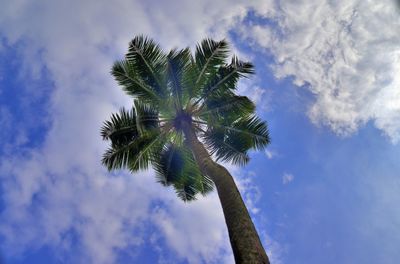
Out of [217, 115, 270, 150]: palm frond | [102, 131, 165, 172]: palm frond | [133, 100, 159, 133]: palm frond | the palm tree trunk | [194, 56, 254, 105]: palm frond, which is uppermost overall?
[194, 56, 254, 105]: palm frond

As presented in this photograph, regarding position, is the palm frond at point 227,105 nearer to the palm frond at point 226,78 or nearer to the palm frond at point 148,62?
the palm frond at point 226,78

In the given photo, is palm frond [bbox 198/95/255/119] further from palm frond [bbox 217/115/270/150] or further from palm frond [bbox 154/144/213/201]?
palm frond [bbox 154/144/213/201]

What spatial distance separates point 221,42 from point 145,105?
4.10 m

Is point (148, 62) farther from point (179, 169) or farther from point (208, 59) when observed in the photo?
point (179, 169)

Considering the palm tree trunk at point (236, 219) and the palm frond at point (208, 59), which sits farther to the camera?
the palm frond at point (208, 59)

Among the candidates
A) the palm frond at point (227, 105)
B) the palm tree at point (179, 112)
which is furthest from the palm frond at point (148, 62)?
the palm frond at point (227, 105)

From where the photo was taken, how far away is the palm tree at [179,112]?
1123cm

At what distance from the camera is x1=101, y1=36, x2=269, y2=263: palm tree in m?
11.2

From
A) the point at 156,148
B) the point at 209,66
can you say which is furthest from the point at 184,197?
the point at 209,66

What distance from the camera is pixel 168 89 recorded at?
11609mm

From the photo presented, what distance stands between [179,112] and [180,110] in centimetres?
9

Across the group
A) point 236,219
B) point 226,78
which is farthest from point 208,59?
point 236,219

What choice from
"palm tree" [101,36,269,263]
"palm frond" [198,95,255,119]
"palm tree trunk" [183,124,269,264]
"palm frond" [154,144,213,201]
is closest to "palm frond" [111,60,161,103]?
"palm tree" [101,36,269,263]

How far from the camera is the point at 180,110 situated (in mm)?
11516
